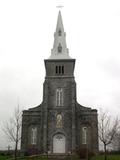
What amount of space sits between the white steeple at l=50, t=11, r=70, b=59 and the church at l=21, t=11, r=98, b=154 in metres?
1.18

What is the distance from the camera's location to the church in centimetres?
4966

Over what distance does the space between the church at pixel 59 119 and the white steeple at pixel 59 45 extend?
3.89 feet

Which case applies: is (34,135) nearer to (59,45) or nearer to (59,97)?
(59,97)

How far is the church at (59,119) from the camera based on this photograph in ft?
163

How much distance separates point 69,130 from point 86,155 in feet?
43.8

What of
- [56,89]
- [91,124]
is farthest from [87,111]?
[56,89]

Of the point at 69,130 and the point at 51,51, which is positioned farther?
the point at 51,51

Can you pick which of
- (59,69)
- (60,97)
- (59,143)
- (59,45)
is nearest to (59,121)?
(59,143)

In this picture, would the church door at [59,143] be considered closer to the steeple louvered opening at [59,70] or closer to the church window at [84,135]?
the church window at [84,135]

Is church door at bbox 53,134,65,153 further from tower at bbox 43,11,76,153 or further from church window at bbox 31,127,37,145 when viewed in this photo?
church window at bbox 31,127,37,145

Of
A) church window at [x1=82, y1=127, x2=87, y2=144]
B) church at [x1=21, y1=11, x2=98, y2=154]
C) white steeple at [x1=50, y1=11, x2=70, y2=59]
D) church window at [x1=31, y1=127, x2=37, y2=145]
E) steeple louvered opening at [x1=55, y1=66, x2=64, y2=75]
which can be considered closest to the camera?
church at [x1=21, y1=11, x2=98, y2=154]

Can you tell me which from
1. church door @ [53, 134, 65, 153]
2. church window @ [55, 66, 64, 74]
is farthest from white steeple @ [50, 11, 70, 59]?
church door @ [53, 134, 65, 153]

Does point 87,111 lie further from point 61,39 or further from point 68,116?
point 61,39

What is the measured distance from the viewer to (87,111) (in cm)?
5216
